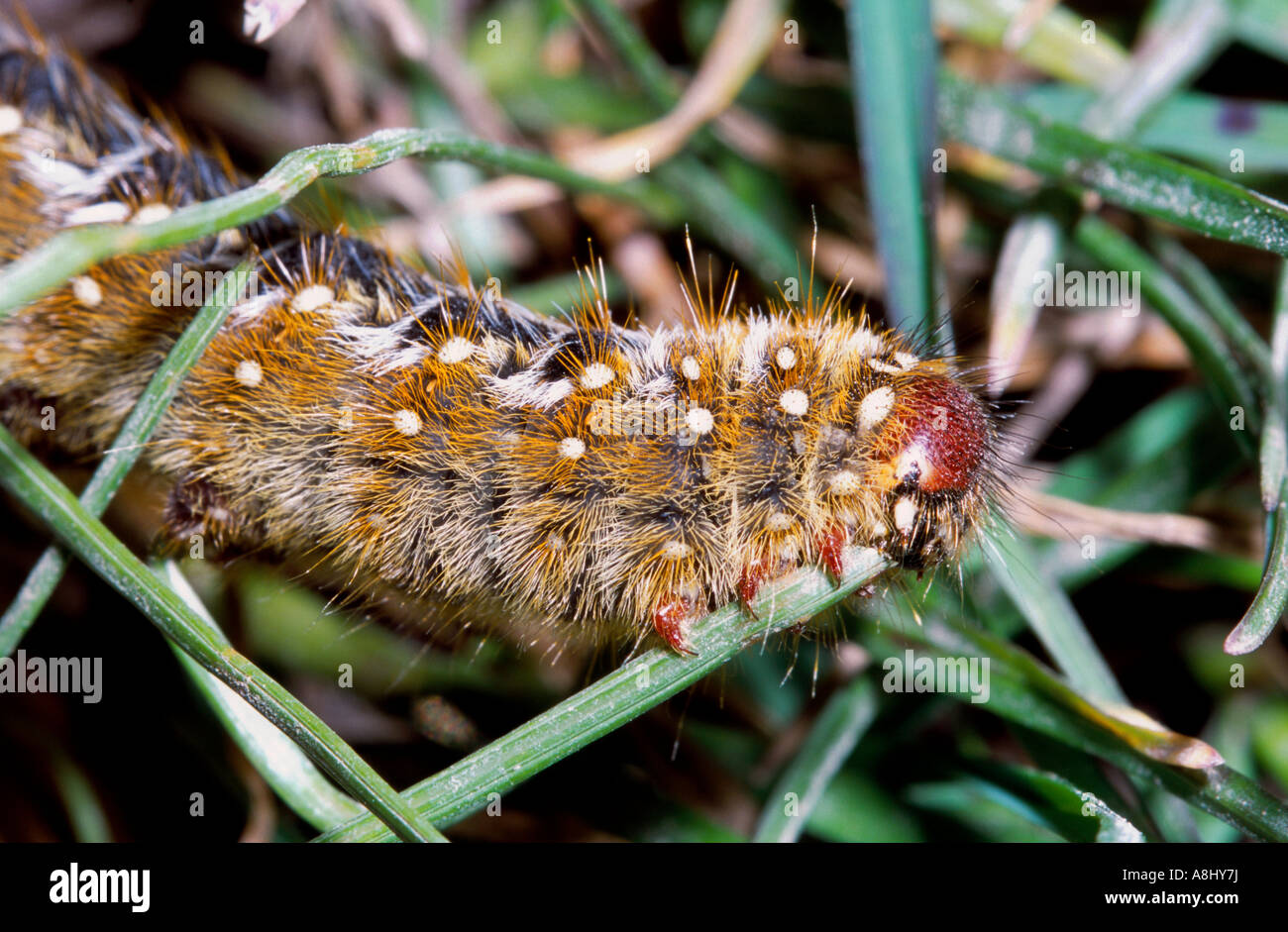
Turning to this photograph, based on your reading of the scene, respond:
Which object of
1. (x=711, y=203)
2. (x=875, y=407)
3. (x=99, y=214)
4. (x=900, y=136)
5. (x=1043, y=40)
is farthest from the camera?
(x=711, y=203)

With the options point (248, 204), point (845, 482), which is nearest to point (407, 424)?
point (248, 204)

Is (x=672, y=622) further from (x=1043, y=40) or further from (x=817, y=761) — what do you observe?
(x=1043, y=40)

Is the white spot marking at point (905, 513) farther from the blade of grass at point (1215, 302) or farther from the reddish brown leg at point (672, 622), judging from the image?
the blade of grass at point (1215, 302)

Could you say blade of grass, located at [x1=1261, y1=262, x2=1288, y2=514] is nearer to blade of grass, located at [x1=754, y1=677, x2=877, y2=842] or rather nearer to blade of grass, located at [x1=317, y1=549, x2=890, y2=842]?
blade of grass, located at [x1=317, y1=549, x2=890, y2=842]

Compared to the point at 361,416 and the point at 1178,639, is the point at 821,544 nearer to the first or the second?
the point at 361,416

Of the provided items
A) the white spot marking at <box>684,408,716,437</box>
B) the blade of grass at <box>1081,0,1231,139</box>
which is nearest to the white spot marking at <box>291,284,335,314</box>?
the white spot marking at <box>684,408,716,437</box>
